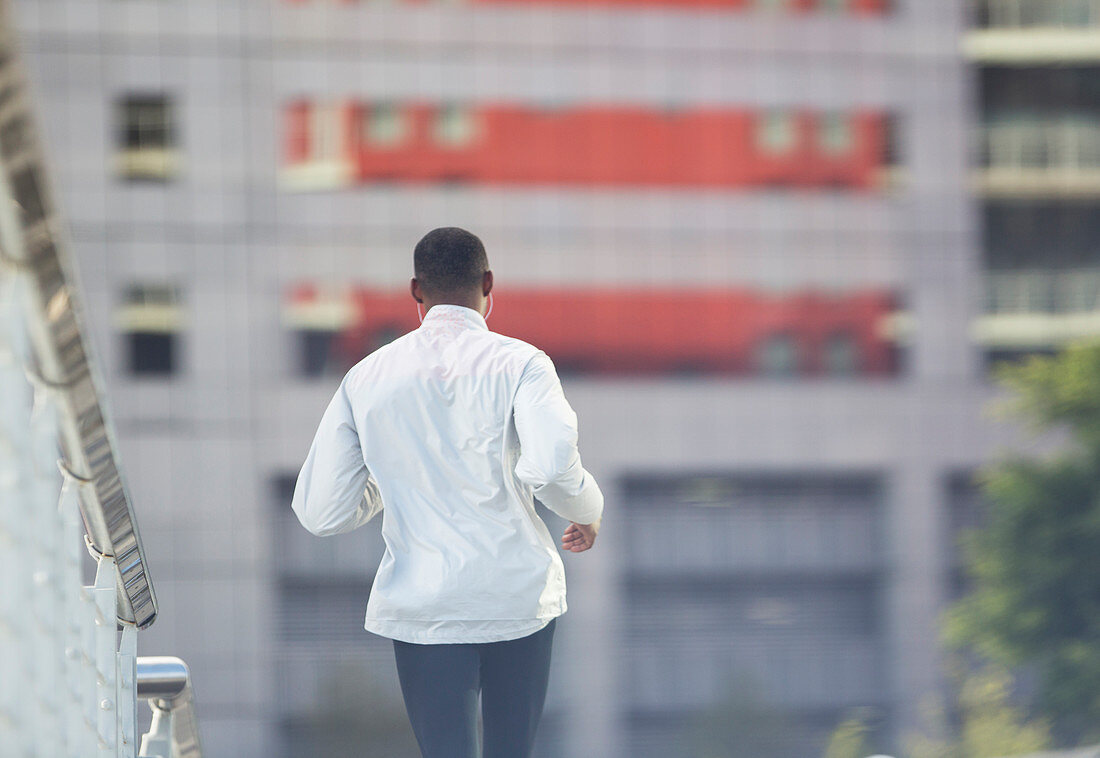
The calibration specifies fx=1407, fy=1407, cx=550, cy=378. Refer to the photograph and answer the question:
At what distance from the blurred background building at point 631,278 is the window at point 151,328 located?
7 centimetres

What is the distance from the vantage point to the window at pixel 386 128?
1049 inches

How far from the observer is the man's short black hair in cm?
304

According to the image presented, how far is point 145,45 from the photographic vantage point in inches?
1046

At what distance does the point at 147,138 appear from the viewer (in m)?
26.6

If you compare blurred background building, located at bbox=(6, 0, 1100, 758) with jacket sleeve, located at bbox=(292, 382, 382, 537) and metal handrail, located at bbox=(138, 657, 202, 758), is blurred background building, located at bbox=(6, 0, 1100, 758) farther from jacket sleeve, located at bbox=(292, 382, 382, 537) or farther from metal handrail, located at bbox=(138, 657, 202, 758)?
jacket sleeve, located at bbox=(292, 382, 382, 537)

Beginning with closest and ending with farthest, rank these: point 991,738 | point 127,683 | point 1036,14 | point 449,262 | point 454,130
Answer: point 127,683 < point 449,262 < point 991,738 < point 454,130 < point 1036,14

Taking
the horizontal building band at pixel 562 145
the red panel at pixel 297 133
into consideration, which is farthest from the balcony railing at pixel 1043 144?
the red panel at pixel 297 133

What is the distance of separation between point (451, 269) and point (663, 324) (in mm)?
24433

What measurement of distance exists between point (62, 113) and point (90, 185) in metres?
1.48

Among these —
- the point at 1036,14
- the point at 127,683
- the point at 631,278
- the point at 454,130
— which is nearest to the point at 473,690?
the point at 127,683

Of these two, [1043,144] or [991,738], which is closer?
[991,738]

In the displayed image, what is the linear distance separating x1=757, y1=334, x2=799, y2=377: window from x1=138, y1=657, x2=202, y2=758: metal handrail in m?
24.6

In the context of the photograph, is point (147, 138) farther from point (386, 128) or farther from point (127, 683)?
point (127, 683)

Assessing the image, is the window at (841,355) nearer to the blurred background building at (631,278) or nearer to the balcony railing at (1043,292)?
the blurred background building at (631,278)
